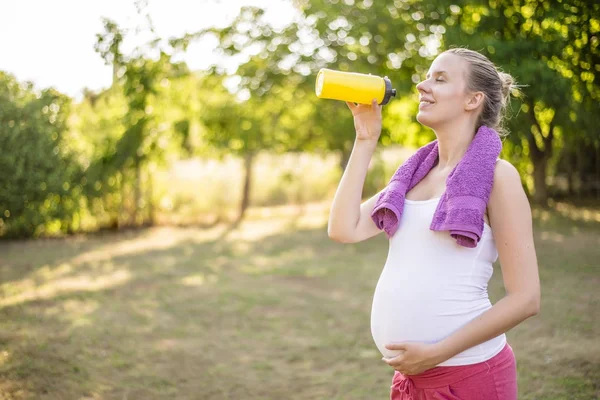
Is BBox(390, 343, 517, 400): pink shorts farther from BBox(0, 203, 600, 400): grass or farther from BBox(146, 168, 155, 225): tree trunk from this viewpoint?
BBox(146, 168, 155, 225): tree trunk

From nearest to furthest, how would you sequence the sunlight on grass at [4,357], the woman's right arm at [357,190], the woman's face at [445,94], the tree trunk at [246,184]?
the woman's face at [445,94] < the woman's right arm at [357,190] < the sunlight on grass at [4,357] < the tree trunk at [246,184]

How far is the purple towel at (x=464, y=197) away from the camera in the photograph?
1.71 meters

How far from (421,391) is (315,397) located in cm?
243

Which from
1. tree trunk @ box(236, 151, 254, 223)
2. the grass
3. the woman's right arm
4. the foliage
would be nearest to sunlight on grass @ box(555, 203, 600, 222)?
the grass

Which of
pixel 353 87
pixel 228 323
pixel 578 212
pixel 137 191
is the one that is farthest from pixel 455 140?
pixel 578 212

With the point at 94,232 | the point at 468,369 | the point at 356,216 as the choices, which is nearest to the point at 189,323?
the point at 356,216

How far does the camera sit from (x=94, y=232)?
40.7 feet

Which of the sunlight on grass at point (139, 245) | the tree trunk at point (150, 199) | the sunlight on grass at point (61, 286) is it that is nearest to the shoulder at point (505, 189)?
the sunlight on grass at point (61, 286)

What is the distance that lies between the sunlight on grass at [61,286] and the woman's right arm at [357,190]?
18.2 ft

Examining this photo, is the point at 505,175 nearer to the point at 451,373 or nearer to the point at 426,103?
the point at 426,103

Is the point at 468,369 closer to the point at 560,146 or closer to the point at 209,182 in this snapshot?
the point at 209,182

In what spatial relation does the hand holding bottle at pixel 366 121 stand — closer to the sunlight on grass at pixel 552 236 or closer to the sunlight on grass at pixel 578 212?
the sunlight on grass at pixel 552 236

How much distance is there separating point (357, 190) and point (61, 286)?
6.39 metres

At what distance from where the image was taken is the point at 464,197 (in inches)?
68.4
